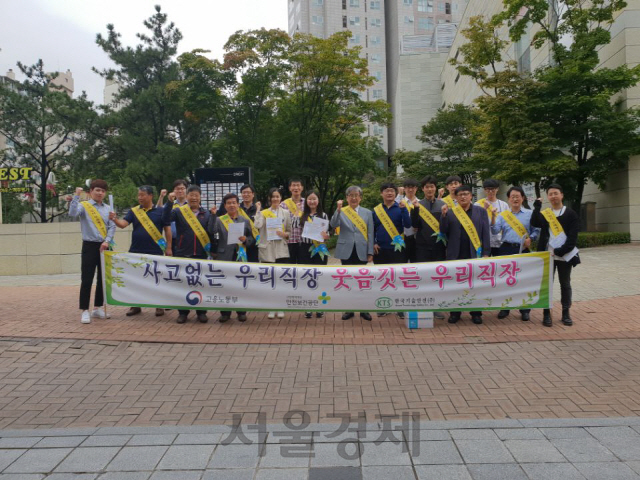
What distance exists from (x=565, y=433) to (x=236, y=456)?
2.30 meters

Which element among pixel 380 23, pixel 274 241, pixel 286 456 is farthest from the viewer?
pixel 380 23

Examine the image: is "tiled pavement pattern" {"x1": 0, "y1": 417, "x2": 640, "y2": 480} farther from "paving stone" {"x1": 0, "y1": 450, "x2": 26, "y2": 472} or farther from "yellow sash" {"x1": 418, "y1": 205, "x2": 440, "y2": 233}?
"yellow sash" {"x1": 418, "y1": 205, "x2": 440, "y2": 233}

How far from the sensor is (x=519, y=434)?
3812mm

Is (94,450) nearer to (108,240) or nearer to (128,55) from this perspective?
(108,240)

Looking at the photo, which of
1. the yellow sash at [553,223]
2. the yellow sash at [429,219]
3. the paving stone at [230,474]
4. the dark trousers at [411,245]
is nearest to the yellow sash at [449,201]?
the yellow sash at [429,219]

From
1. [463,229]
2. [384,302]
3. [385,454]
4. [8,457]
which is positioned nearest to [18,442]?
[8,457]

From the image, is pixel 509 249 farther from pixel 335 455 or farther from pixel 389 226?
pixel 335 455

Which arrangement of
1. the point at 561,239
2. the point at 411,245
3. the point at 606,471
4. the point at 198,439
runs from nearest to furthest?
the point at 606,471, the point at 198,439, the point at 561,239, the point at 411,245

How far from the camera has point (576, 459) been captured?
11.1ft

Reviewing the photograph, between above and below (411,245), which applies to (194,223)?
above

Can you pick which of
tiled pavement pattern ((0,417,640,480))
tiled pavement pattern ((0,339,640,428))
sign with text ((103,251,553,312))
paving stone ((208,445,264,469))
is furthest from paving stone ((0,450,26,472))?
sign with text ((103,251,553,312))

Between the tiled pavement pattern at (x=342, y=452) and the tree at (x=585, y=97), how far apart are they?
625 inches

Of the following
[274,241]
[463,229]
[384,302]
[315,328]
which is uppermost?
[463,229]

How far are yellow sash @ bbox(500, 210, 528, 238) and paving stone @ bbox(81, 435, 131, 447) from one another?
570 cm
